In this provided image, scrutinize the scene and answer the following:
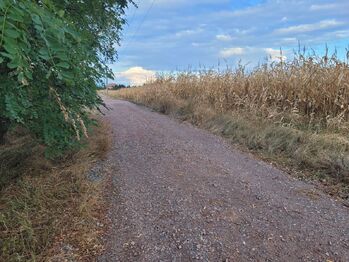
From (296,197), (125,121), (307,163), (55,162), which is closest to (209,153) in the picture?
(307,163)

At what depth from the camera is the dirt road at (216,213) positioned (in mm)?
3037

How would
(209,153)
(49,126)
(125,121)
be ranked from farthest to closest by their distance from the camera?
1. (125,121)
2. (209,153)
3. (49,126)

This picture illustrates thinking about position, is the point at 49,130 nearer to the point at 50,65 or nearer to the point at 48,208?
the point at 48,208

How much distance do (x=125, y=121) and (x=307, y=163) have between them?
19.0 feet

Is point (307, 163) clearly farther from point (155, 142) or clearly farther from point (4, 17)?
point (4, 17)

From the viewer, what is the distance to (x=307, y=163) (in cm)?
518

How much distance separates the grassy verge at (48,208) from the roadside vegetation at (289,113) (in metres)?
2.82

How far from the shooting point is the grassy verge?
120 inches

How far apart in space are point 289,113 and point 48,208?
5.52 metres

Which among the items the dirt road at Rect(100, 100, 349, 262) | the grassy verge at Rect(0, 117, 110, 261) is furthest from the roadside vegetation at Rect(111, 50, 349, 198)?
the grassy verge at Rect(0, 117, 110, 261)

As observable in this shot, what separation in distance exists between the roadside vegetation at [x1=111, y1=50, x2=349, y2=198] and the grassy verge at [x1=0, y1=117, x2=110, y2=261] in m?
2.82

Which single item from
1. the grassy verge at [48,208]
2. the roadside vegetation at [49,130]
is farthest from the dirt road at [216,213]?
the roadside vegetation at [49,130]

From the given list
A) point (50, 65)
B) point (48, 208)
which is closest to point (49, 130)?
point (48, 208)

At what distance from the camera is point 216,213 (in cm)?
369
